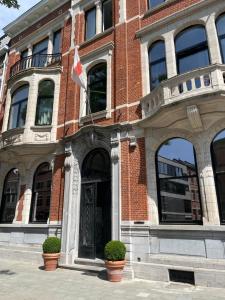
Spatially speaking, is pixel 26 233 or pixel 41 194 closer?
pixel 26 233

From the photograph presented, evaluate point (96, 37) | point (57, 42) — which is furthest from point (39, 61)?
point (96, 37)

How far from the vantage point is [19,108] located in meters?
14.3

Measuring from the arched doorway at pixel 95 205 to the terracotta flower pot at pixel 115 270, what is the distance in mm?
2099

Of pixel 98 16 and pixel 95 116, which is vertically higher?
pixel 98 16

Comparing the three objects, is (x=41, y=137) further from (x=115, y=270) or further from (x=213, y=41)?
(x=213, y=41)

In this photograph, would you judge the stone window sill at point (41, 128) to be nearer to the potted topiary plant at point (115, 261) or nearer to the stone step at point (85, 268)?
the stone step at point (85, 268)

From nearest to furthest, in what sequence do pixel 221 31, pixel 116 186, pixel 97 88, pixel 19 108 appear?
pixel 221 31, pixel 116 186, pixel 97 88, pixel 19 108

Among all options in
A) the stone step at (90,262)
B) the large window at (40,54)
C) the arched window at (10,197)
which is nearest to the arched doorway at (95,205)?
the stone step at (90,262)

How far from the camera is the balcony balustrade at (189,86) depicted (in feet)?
25.9

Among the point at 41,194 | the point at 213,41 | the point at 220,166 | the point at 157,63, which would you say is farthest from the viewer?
the point at 41,194

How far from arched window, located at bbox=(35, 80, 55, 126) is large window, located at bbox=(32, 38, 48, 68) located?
1.79 metres

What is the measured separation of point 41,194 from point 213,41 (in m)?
9.66

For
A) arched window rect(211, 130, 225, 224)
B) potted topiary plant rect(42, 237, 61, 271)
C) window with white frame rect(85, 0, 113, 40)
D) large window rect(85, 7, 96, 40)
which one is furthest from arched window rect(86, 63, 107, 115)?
potted topiary plant rect(42, 237, 61, 271)

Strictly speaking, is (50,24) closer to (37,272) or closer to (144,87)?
(144,87)
